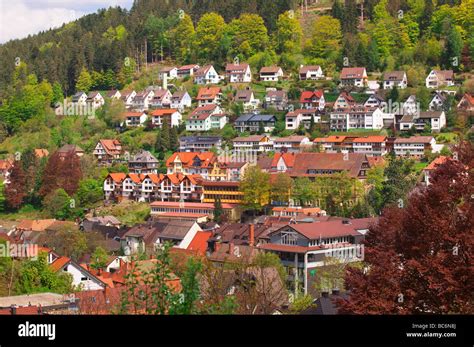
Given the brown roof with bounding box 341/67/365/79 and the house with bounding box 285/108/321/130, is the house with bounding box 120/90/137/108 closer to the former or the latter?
the house with bounding box 285/108/321/130

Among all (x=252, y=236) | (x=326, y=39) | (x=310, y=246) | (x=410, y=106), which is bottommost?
(x=252, y=236)

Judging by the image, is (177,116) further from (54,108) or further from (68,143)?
(54,108)

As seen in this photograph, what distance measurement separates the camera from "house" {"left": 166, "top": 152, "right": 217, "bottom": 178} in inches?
958

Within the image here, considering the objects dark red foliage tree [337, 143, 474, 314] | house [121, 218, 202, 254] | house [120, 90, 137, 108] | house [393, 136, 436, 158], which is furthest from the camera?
house [120, 90, 137, 108]

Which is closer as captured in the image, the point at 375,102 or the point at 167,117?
the point at 375,102

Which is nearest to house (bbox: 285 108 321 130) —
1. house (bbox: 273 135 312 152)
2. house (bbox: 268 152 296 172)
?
house (bbox: 273 135 312 152)

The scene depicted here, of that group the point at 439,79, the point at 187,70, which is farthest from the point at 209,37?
the point at 439,79

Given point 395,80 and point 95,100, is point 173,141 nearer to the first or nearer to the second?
point 95,100

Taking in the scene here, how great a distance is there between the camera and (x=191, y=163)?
2481 centimetres

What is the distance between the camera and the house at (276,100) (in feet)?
95.9

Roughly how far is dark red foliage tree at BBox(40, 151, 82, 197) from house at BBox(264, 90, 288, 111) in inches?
322

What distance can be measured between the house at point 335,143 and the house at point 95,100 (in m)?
12.2

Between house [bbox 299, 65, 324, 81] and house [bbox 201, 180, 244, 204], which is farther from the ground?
house [bbox 299, 65, 324, 81]

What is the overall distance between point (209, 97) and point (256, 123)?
13.5ft
